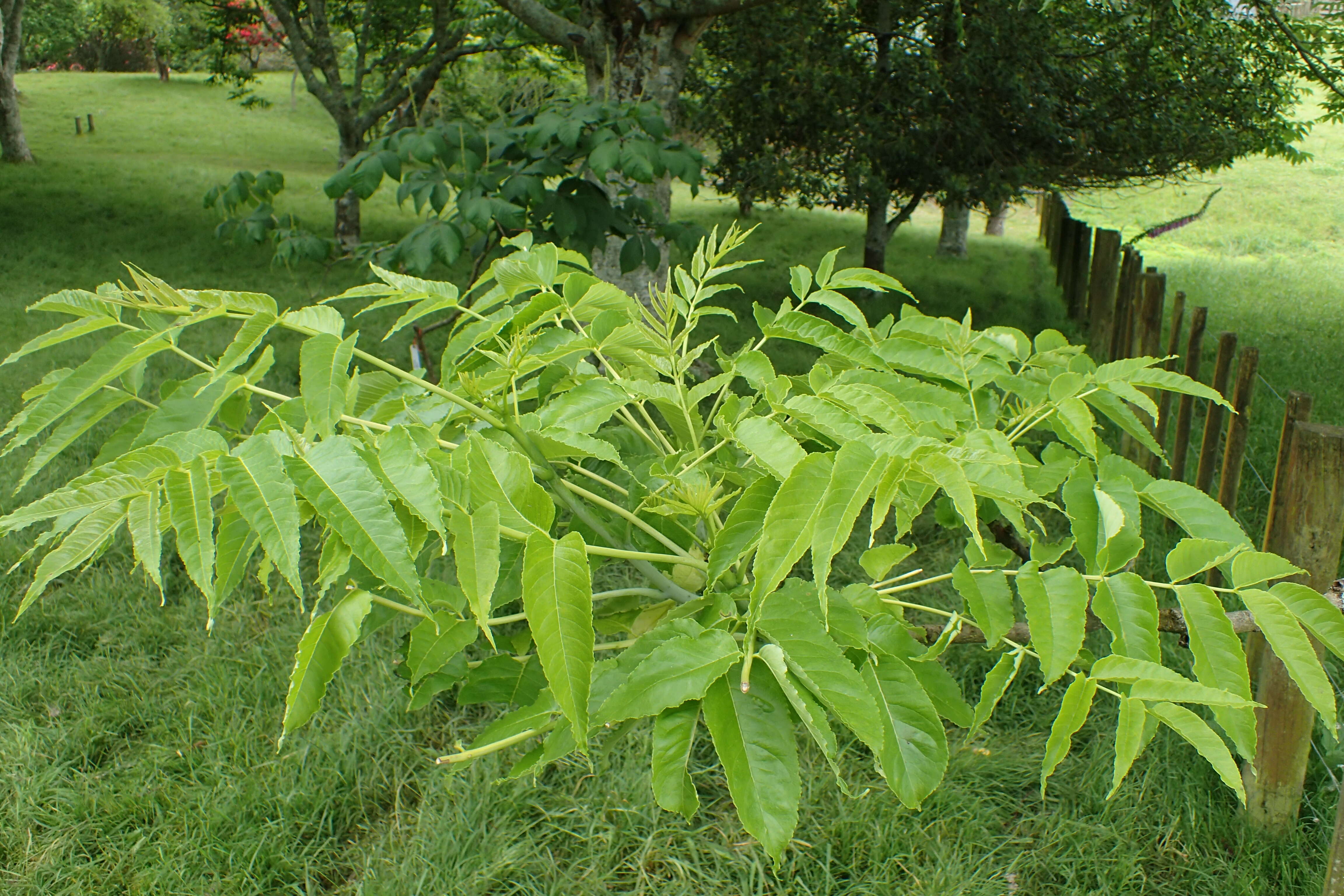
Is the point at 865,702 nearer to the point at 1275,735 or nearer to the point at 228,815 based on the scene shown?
the point at 1275,735

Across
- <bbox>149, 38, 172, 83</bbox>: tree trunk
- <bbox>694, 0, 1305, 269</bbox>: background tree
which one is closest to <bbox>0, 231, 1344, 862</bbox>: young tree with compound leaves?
<bbox>694, 0, 1305, 269</bbox>: background tree

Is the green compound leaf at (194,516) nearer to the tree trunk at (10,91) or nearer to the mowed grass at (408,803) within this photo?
the mowed grass at (408,803)

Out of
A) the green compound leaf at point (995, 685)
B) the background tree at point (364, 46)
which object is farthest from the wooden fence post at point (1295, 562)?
the background tree at point (364, 46)

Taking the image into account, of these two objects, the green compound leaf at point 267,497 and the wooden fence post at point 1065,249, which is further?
the wooden fence post at point 1065,249

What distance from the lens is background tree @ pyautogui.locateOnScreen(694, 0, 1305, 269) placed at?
25.9 feet

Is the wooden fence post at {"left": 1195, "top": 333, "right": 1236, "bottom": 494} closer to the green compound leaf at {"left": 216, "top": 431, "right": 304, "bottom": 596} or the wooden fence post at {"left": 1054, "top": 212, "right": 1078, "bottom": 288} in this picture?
the green compound leaf at {"left": 216, "top": 431, "right": 304, "bottom": 596}

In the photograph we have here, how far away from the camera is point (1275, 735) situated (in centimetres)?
259

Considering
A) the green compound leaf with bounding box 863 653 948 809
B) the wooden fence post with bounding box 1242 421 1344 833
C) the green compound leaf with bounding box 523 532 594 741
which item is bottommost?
the wooden fence post with bounding box 1242 421 1344 833

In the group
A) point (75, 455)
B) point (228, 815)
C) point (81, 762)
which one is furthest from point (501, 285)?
point (75, 455)

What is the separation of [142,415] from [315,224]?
13.3 metres

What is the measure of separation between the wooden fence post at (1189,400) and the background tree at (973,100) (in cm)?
441

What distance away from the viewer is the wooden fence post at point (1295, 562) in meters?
2.42

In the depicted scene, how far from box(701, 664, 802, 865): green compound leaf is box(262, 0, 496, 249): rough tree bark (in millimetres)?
9121

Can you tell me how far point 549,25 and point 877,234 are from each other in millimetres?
4621
